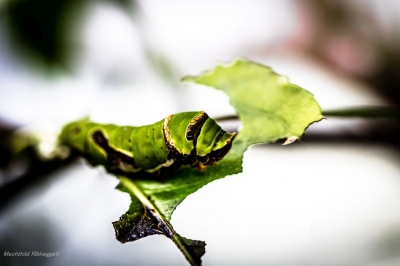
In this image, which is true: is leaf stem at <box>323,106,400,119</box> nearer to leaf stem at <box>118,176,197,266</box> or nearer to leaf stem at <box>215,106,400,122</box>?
leaf stem at <box>215,106,400,122</box>

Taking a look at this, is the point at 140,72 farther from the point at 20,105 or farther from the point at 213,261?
the point at 213,261

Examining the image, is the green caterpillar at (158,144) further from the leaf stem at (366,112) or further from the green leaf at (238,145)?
the leaf stem at (366,112)

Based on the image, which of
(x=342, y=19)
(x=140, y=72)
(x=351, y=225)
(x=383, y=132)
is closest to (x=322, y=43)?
(x=342, y=19)

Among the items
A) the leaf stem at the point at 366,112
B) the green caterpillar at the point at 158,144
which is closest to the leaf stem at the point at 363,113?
the leaf stem at the point at 366,112

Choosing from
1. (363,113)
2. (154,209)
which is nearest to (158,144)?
(154,209)

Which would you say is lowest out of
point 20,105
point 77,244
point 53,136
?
point 77,244

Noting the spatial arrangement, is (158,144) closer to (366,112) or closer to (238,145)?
(238,145)

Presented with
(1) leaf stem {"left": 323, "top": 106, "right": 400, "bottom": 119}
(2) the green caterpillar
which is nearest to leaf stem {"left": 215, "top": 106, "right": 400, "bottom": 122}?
(1) leaf stem {"left": 323, "top": 106, "right": 400, "bottom": 119}

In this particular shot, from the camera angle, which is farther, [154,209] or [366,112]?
[366,112]
